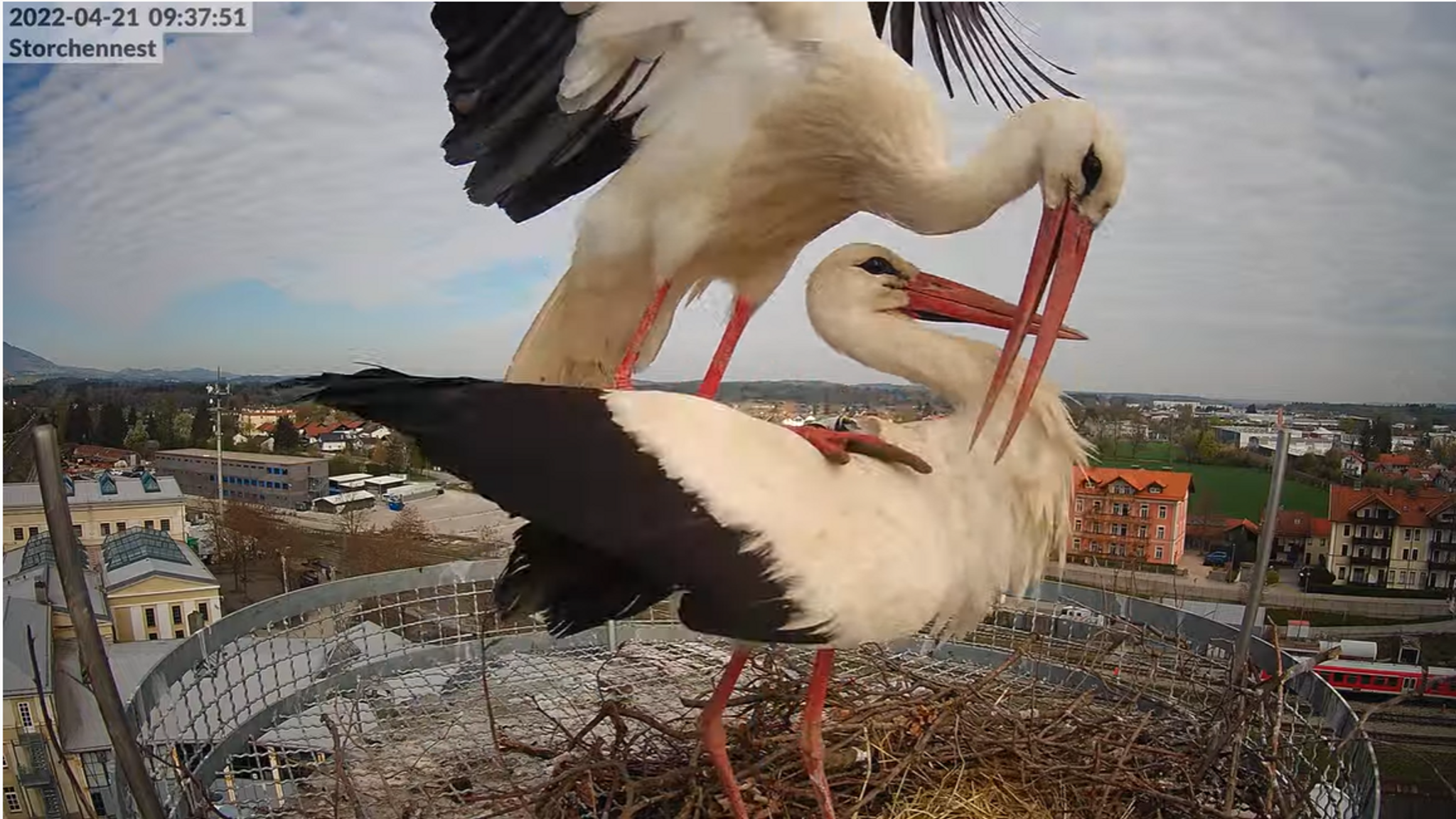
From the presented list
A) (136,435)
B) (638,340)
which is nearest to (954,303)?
(638,340)

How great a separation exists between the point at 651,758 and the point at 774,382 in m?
0.50

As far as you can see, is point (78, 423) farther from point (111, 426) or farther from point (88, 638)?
point (88, 638)

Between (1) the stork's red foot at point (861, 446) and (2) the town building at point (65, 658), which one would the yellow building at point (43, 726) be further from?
(1) the stork's red foot at point (861, 446)

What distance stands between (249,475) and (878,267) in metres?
0.99

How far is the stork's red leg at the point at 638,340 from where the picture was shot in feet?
3.39

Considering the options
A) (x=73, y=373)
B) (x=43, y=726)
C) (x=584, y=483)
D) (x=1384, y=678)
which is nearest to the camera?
(x=584, y=483)

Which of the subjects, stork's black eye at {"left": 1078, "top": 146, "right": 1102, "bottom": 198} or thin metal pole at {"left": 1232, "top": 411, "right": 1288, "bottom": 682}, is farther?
thin metal pole at {"left": 1232, "top": 411, "right": 1288, "bottom": 682}

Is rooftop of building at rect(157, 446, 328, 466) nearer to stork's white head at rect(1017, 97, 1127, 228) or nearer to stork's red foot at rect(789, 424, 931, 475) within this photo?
stork's red foot at rect(789, 424, 931, 475)

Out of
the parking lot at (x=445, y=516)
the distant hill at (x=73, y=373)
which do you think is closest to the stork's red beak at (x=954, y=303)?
the parking lot at (x=445, y=516)

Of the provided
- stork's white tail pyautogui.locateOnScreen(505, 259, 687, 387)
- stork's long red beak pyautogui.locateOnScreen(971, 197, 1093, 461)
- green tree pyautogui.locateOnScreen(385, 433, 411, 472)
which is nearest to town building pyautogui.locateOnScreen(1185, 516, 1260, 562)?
stork's long red beak pyautogui.locateOnScreen(971, 197, 1093, 461)

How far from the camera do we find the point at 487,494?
62 cm

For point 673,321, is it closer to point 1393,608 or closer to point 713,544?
point 713,544

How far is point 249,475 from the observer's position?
118 centimetres

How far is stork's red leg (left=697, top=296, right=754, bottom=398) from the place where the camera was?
1048 mm
